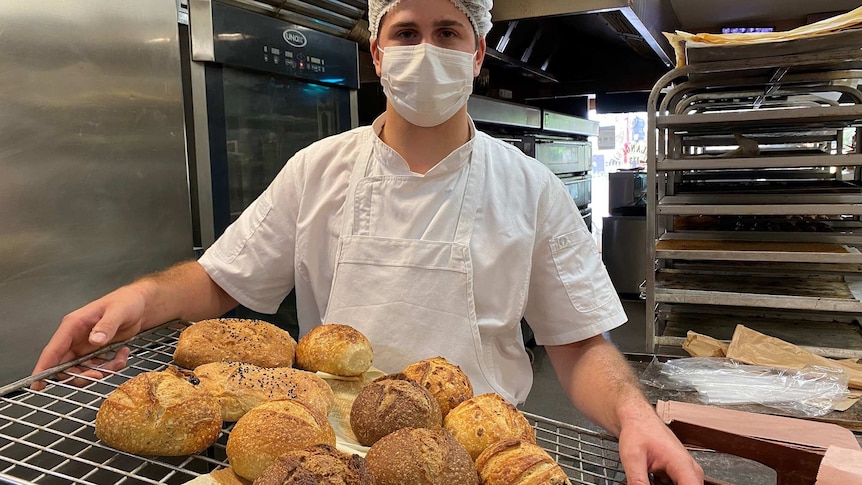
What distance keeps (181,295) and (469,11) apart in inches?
34.9

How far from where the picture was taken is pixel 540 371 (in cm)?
414

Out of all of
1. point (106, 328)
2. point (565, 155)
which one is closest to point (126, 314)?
point (106, 328)

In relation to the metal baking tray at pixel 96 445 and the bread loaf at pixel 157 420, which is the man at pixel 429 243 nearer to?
the metal baking tray at pixel 96 445

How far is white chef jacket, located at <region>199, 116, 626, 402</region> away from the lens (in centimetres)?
135

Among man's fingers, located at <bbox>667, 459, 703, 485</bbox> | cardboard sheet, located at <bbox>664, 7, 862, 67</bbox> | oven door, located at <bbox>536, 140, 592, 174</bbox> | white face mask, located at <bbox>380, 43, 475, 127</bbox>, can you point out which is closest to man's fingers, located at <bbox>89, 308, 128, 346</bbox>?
white face mask, located at <bbox>380, 43, 475, 127</bbox>

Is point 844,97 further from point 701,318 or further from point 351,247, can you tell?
point 351,247

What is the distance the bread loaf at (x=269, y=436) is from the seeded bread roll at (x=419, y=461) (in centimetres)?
8

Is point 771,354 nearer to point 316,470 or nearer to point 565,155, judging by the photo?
point 316,470

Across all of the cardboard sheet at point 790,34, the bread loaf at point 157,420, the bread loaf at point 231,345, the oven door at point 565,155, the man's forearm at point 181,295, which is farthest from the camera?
the oven door at point 565,155

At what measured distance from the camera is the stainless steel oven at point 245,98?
2.00 meters

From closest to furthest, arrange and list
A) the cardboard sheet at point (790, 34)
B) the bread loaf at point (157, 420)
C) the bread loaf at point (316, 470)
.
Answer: the bread loaf at point (316, 470), the bread loaf at point (157, 420), the cardboard sheet at point (790, 34)

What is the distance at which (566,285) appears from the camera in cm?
135

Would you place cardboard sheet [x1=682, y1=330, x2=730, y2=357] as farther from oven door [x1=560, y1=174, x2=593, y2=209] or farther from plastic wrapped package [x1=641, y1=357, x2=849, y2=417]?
oven door [x1=560, y1=174, x2=593, y2=209]

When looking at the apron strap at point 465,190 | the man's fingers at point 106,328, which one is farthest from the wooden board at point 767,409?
the man's fingers at point 106,328
